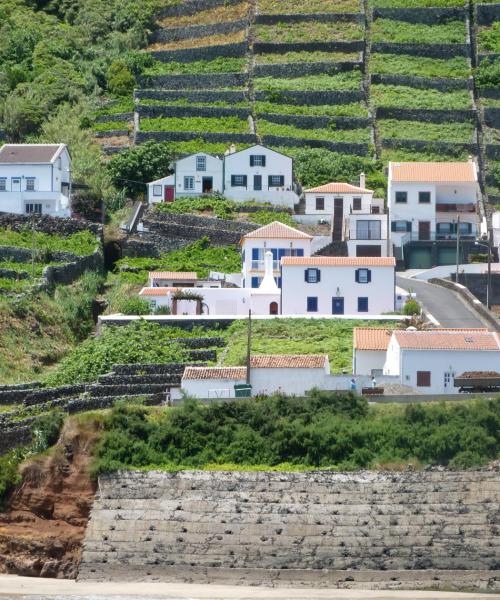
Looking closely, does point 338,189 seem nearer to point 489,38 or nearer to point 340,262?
point 340,262

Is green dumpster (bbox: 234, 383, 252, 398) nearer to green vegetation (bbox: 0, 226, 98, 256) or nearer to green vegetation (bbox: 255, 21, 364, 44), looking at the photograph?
green vegetation (bbox: 0, 226, 98, 256)

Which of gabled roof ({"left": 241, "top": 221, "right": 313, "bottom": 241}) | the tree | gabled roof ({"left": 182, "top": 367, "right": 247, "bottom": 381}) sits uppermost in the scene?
the tree

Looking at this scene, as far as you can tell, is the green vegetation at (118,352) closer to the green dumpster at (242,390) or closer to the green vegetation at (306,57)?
the green dumpster at (242,390)

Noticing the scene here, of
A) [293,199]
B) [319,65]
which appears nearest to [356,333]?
[293,199]

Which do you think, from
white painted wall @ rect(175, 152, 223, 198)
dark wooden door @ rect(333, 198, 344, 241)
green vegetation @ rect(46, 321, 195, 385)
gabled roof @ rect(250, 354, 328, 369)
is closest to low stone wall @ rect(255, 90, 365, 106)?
white painted wall @ rect(175, 152, 223, 198)

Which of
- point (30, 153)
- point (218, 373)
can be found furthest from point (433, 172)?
point (218, 373)
